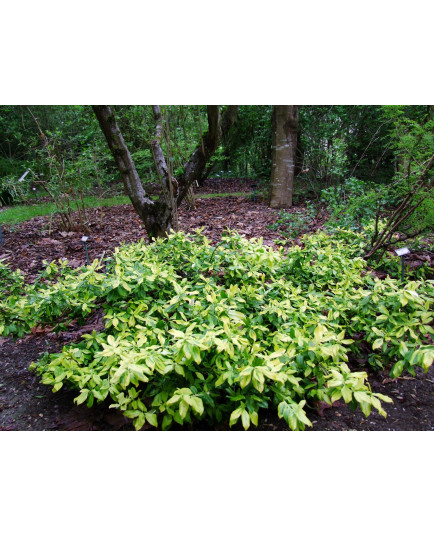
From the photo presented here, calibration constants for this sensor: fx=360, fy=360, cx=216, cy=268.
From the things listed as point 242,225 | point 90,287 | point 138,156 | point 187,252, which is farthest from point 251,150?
point 90,287

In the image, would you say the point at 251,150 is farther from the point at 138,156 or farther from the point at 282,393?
the point at 282,393

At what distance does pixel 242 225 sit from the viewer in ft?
15.7

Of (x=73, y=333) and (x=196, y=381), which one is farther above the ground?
(x=196, y=381)

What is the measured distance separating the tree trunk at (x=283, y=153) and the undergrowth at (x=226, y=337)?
12.0 feet

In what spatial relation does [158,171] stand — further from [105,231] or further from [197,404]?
[197,404]

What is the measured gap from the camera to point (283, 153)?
224 inches

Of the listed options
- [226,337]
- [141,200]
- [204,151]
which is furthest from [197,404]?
[204,151]

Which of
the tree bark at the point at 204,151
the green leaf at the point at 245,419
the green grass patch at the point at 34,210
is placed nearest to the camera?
the green leaf at the point at 245,419

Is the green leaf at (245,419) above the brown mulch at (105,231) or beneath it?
above

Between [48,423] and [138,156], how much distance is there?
18.1ft

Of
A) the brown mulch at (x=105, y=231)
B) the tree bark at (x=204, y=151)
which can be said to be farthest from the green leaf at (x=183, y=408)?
the tree bark at (x=204, y=151)

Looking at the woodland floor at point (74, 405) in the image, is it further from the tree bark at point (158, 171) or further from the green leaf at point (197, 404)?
the tree bark at point (158, 171)

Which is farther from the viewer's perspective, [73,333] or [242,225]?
[242,225]

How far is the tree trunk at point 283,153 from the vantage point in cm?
552
